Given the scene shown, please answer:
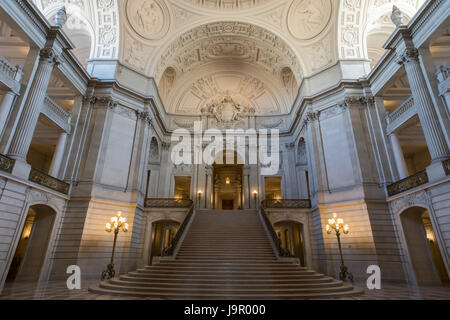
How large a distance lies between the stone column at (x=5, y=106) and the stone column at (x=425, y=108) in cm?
1597

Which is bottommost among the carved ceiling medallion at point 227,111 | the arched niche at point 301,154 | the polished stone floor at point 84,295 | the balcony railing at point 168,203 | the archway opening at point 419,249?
the polished stone floor at point 84,295

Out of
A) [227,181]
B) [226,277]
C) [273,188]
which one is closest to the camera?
[226,277]

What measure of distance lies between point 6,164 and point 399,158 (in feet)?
55.0

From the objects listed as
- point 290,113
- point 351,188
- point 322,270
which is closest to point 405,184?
point 351,188

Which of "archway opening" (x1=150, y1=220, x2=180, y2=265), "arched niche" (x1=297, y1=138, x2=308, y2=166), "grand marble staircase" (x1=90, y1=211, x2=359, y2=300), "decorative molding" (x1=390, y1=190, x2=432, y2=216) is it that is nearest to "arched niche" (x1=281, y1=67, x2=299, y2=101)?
"arched niche" (x1=297, y1=138, x2=308, y2=166)

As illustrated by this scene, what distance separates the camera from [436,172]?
8.30 m

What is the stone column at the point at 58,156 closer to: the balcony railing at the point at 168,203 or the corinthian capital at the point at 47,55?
the corinthian capital at the point at 47,55

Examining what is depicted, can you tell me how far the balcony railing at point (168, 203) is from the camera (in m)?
14.6

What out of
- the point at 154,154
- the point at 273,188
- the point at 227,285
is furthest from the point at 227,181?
the point at 227,285

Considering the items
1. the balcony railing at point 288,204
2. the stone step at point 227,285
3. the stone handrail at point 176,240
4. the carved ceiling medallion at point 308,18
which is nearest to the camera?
the stone step at point 227,285

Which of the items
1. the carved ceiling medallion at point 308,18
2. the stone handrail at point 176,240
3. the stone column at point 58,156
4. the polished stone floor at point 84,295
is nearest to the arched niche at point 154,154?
the stone column at point 58,156

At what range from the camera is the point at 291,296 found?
5992 millimetres

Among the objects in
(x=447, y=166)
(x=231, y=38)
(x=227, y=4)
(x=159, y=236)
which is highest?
(x=227, y=4)

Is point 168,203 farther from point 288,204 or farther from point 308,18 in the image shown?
point 308,18
